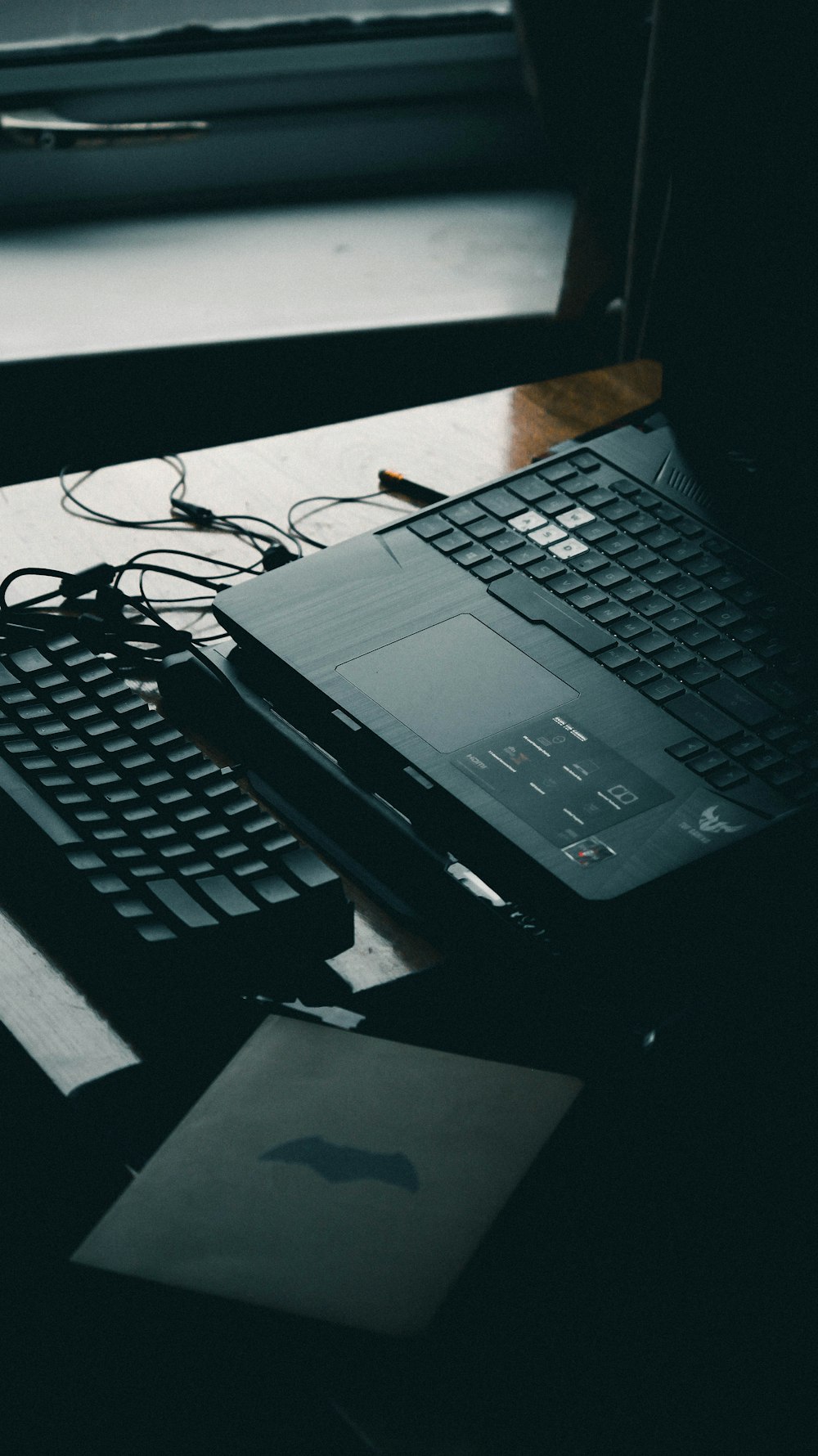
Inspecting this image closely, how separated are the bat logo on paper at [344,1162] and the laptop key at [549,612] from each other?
0.31m

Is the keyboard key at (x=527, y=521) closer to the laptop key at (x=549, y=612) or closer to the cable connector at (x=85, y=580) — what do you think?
the laptop key at (x=549, y=612)

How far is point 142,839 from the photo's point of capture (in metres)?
0.62

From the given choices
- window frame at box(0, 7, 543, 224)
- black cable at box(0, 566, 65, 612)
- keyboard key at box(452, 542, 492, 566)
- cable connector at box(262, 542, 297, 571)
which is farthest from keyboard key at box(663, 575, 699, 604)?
window frame at box(0, 7, 543, 224)

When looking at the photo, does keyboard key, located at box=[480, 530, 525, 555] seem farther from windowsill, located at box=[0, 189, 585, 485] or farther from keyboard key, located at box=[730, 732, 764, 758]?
windowsill, located at box=[0, 189, 585, 485]

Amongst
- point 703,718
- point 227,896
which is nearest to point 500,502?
point 703,718

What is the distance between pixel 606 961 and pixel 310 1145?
152 millimetres

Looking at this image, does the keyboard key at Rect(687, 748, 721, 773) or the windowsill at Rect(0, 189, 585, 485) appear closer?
the keyboard key at Rect(687, 748, 721, 773)

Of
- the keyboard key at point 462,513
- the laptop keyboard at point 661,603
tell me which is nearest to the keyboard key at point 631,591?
the laptop keyboard at point 661,603

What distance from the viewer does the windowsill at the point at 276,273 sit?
55.7 inches

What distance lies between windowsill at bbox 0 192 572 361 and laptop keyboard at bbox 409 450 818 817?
68cm

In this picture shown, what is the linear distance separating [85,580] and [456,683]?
0.94 feet

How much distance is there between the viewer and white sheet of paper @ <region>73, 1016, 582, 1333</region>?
45 cm

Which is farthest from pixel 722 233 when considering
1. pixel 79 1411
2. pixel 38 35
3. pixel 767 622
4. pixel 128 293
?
pixel 38 35

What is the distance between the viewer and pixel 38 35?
5.16 ft
